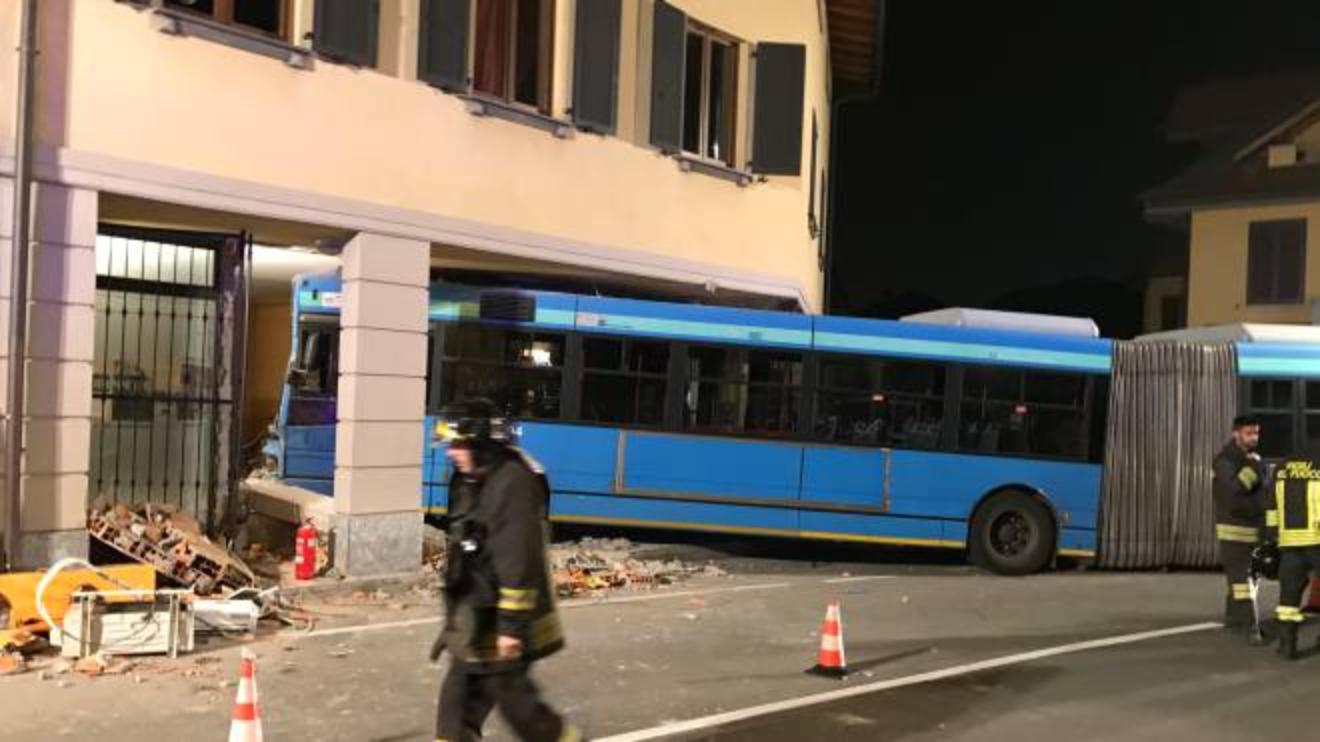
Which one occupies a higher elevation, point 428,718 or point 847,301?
point 847,301

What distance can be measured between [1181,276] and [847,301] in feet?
103

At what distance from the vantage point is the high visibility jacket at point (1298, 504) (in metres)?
8.72

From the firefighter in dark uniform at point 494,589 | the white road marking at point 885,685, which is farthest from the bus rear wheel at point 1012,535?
the firefighter in dark uniform at point 494,589

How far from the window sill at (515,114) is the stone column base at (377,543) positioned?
4.01 meters

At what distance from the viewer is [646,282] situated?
14.2m

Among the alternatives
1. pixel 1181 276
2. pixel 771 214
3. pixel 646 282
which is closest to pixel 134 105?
pixel 646 282

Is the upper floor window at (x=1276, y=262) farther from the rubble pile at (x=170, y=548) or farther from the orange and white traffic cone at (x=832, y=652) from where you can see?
the rubble pile at (x=170, y=548)

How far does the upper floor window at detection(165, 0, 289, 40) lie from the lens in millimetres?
9602

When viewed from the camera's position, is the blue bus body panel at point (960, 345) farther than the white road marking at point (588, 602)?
Yes

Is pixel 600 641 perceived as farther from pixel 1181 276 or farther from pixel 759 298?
pixel 1181 276

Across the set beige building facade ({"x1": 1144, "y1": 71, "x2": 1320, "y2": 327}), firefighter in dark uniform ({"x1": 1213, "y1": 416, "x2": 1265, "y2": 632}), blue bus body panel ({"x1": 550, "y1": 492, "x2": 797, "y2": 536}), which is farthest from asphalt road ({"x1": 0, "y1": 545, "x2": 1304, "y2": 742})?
beige building facade ({"x1": 1144, "y1": 71, "x2": 1320, "y2": 327})

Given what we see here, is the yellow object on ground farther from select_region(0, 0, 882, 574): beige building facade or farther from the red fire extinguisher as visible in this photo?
the red fire extinguisher

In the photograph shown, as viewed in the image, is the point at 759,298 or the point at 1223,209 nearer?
the point at 759,298

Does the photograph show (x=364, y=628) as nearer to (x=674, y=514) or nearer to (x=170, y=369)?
(x=170, y=369)
